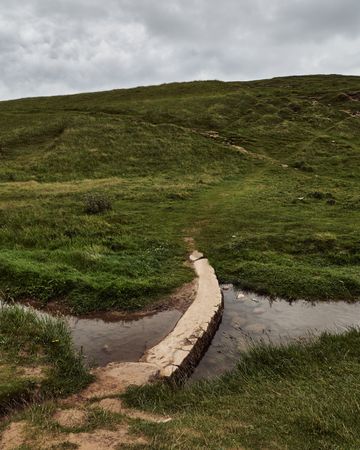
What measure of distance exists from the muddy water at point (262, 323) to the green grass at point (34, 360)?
3.09 m

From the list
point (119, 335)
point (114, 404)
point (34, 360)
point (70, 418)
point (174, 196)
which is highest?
point (174, 196)

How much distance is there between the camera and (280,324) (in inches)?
522

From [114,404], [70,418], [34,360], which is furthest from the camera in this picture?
[34,360]

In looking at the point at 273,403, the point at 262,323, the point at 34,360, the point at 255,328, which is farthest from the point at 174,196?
the point at 273,403

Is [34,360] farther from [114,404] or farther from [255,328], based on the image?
[255,328]

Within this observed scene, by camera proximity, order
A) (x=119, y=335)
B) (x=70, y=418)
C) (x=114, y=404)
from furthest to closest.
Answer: (x=119, y=335) → (x=114, y=404) → (x=70, y=418)

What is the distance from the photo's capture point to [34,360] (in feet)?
33.4

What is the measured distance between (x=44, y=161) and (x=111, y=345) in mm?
29879

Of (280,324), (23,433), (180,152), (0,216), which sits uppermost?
(180,152)

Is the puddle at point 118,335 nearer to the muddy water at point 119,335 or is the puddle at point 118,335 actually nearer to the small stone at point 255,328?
the muddy water at point 119,335

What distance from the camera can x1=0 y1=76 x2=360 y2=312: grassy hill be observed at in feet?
52.2

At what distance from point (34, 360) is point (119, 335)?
295cm

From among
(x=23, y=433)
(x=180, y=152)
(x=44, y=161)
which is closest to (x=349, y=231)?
(x=23, y=433)

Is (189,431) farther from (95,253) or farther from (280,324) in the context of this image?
(95,253)
